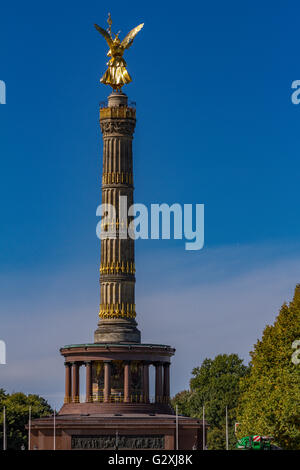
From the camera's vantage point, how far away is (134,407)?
383 feet

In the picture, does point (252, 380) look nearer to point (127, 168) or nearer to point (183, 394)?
point (127, 168)

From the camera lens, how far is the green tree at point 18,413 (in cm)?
13650

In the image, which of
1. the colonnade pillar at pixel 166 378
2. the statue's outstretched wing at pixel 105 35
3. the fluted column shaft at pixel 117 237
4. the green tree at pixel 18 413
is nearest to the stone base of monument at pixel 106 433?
the colonnade pillar at pixel 166 378

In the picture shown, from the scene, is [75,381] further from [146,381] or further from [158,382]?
→ [158,382]

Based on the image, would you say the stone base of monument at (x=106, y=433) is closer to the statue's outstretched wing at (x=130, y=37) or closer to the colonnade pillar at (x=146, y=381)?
the colonnade pillar at (x=146, y=381)

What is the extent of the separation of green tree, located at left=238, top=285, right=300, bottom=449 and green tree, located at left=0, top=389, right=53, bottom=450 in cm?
2643

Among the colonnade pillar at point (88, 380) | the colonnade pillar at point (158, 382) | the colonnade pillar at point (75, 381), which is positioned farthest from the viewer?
the colonnade pillar at point (158, 382)

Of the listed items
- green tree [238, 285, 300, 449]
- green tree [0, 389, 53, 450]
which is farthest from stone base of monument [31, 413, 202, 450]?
green tree [0, 389, 53, 450]

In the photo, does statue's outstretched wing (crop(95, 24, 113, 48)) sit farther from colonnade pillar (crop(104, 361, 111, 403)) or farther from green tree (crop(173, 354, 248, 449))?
green tree (crop(173, 354, 248, 449))

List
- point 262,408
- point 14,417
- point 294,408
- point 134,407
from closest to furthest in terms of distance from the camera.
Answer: point 294,408, point 262,408, point 134,407, point 14,417

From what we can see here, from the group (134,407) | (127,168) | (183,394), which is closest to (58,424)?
(134,407)

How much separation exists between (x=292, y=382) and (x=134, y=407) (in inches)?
736

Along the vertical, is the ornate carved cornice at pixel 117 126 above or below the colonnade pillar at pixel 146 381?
above

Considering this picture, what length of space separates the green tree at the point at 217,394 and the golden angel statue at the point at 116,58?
147 ft
